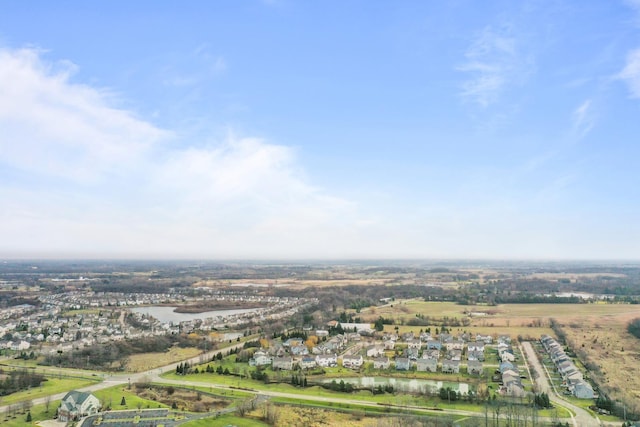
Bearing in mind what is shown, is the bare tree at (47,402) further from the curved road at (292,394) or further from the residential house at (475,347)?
the residential house at (475,347)

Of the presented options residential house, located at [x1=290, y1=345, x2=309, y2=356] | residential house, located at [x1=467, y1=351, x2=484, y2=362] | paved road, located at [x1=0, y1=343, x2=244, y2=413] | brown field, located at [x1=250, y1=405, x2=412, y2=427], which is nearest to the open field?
residential house, located at [x1=467, y1=351, x2=484, y2=362]

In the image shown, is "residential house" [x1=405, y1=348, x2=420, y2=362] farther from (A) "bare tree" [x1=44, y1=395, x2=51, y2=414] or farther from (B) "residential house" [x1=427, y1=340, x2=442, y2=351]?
(A) "bare tree" [x1=44, y1=395, x2=51, y2=414]

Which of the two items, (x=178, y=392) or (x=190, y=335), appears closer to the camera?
(x=178, y=392)

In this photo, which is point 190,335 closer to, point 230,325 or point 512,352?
point 230,325

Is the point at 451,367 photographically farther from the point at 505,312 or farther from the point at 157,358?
the point at 505,312

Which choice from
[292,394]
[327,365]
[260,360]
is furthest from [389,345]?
[292,394]

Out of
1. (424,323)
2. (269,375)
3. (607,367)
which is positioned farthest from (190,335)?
(607,367)
